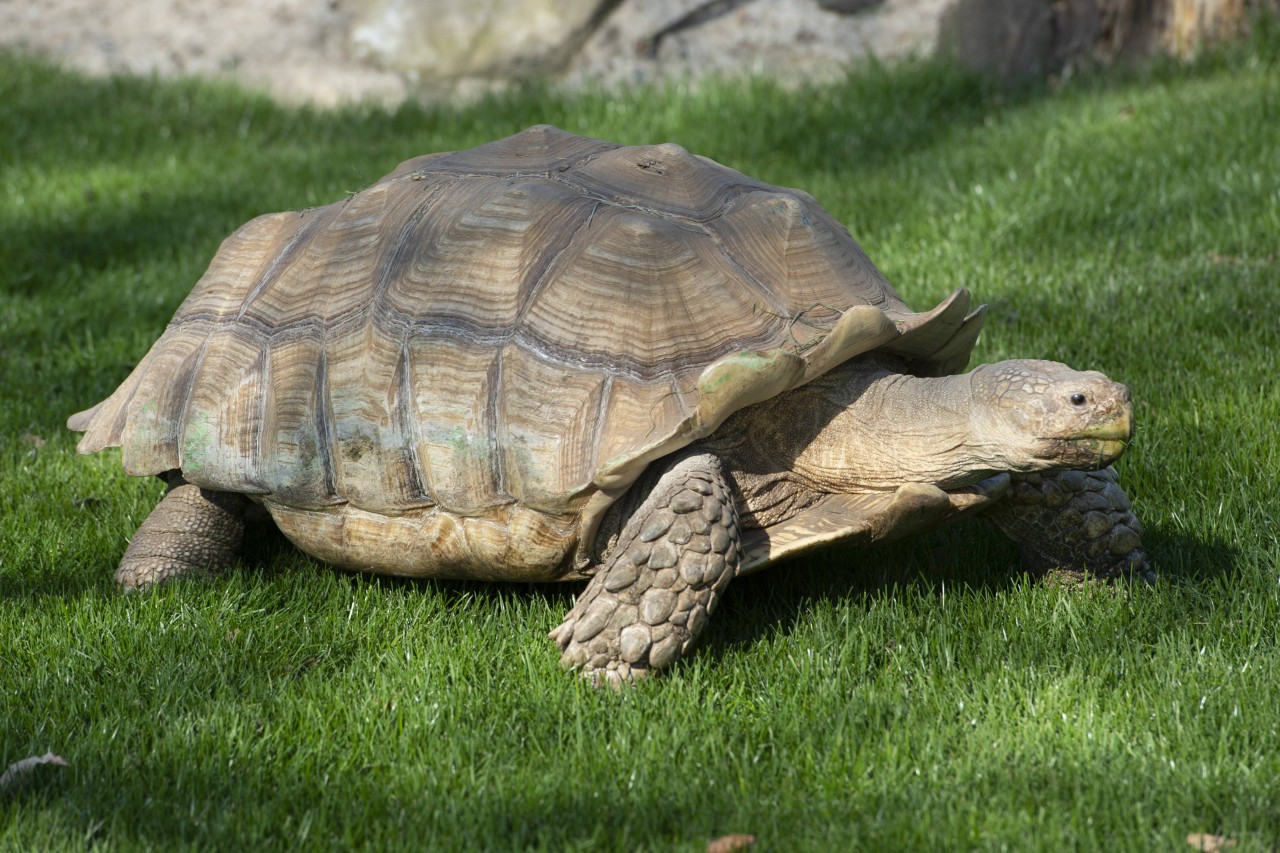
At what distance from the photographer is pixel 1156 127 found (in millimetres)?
7379

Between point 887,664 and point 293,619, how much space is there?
5.55 feet

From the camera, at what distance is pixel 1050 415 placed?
3098 millimetres

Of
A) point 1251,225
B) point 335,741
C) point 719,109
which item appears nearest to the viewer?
point 335,741

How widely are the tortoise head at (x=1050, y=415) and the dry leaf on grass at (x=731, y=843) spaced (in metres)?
1.21

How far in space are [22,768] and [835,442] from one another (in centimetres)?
215

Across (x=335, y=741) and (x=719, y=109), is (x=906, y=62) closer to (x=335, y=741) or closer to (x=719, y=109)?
(x=719, y=109)

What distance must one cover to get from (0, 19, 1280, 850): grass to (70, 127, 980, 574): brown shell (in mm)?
442

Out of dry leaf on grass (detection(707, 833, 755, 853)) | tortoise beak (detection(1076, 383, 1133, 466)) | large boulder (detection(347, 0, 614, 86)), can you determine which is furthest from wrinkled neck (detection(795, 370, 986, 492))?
large boulder (detection(347, 0, 614, 86))

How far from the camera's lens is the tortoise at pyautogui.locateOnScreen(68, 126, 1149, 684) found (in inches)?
128

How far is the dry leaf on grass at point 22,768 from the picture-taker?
2.81 metres

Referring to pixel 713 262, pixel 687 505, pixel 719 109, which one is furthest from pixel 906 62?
pixel 687 505

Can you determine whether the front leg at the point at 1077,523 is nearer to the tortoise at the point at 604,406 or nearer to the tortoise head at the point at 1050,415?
the tortoise at the point at 604,406

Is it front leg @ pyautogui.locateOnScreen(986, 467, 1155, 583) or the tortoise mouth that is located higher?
the tortoise mouth

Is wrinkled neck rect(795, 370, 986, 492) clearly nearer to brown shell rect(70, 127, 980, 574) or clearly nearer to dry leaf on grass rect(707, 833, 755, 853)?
brown shell rect(70, 127, 980, 574)
